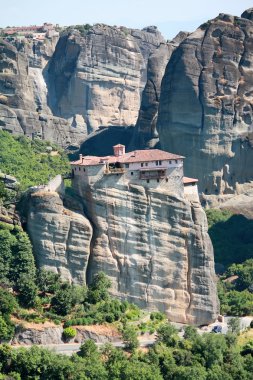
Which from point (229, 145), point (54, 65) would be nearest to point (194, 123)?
point (229, 145)

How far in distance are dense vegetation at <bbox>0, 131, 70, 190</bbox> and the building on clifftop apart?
21.9 metres

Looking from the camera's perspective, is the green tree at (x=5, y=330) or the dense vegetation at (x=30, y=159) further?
the dense vegetation at (x=30, y=159)

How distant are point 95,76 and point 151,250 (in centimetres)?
5677

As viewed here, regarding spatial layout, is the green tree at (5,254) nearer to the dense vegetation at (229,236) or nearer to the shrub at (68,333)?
the shrub at (68,333)

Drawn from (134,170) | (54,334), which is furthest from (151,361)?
(134,170)

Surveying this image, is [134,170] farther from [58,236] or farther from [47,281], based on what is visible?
[47,281]

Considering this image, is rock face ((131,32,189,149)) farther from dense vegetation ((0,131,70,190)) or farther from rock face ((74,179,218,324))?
rock face ((74,179,218,324))

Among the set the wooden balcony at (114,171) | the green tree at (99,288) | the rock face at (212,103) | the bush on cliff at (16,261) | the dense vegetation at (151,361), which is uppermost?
the rock face at (212,103)

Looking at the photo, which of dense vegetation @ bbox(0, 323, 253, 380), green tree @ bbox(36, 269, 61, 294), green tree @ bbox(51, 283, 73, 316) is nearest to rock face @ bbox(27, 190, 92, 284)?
green tree @ bbox(36, 269, 61, 294)

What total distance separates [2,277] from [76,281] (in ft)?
13.9

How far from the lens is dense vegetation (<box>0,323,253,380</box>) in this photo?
61.5m

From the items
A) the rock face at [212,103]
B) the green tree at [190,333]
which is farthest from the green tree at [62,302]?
the rock face at [212,103]

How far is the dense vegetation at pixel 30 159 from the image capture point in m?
97.5

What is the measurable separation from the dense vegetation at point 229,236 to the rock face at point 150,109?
11.5m
